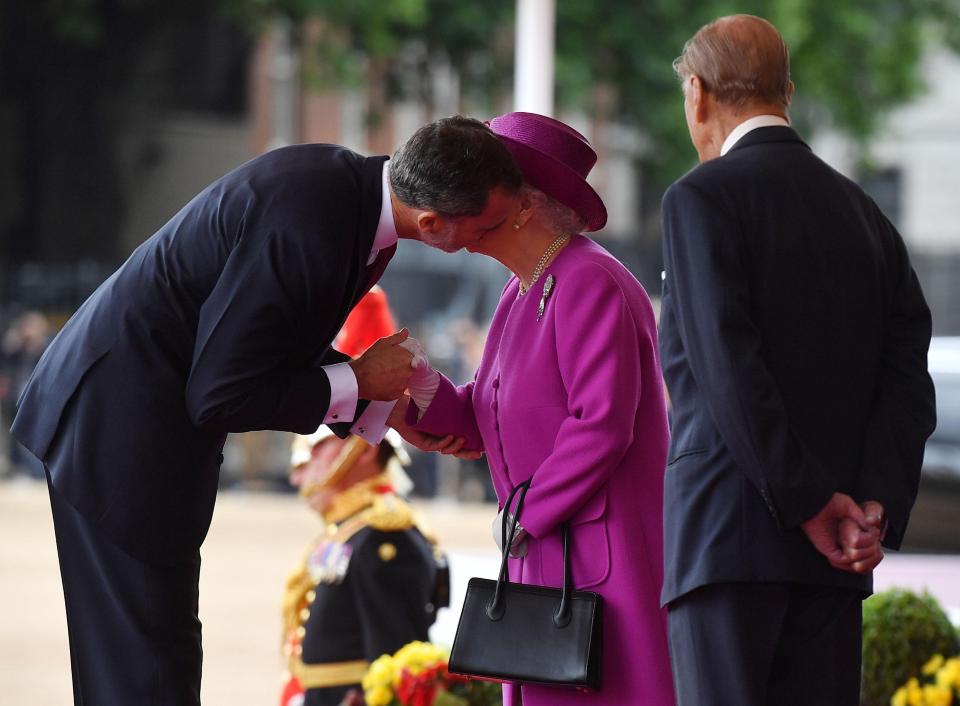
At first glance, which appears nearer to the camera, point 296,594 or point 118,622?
point 118,622

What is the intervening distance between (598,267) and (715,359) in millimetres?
534

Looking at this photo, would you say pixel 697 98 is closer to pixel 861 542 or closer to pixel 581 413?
pixel 581 413

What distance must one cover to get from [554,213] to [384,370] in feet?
1.64

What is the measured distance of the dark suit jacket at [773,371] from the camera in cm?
267

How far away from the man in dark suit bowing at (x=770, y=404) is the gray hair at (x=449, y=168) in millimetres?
390

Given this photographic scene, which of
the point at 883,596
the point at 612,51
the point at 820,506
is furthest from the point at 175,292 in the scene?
the point at 612,51

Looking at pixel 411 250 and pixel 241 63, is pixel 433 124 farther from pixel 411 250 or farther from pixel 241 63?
pixel 241 63

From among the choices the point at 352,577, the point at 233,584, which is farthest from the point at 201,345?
the point at 233,584

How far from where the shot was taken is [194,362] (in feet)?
9.43

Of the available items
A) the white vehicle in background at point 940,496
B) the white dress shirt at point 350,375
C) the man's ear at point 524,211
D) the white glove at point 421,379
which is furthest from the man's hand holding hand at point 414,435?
the white vehicle in background at point 940,496

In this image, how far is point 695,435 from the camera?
2779 mm

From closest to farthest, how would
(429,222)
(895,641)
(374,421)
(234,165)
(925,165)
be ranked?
(429,222) < (374,421) < (895,641) < (234,165) < (925,165)

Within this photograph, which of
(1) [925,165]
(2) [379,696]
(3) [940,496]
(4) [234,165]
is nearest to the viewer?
(2) [379,696]

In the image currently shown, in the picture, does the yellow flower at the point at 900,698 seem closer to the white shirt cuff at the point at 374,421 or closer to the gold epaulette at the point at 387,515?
the gold epaulette at the point at 387,515
